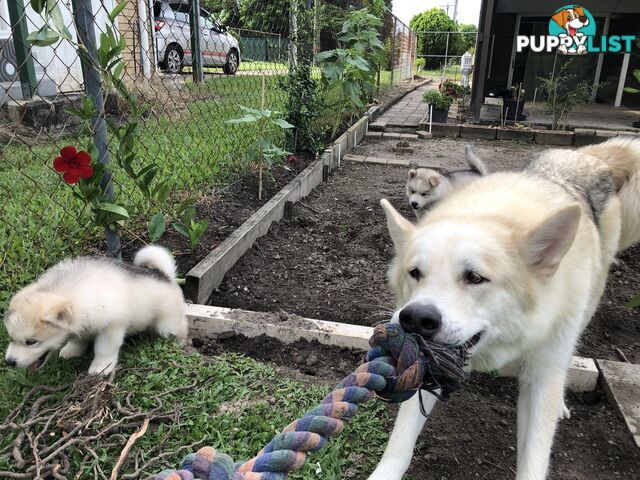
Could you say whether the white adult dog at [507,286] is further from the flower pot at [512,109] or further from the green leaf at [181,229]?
the flower pot at [512,109]

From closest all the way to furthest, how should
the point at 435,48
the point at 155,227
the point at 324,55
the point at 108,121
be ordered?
the point at 108,121 → the point at 155,227 → the point at 324,55 → the point at 435,48

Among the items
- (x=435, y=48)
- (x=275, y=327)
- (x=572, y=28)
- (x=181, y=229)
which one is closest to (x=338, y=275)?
(x=275, y=327)

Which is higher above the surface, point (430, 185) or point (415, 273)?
point (415, 273)

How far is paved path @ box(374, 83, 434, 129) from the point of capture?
11.0 m

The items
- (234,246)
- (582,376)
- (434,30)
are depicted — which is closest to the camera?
(582,376)

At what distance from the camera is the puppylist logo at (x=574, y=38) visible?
508 inches

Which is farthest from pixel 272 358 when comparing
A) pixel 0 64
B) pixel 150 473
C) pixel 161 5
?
pixel 161 5

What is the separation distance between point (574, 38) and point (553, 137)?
5.30 m

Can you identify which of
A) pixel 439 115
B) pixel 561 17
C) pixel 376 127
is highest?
pixel 561 17

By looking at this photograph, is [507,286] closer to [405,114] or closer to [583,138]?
[583,138]

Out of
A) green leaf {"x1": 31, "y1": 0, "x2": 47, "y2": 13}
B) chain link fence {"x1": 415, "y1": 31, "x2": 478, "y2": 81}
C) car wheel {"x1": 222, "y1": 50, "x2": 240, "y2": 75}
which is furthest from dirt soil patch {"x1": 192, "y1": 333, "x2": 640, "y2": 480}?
chain link fence {"x1": 415, "y1": 31, "x2": 478, "y2": 81}

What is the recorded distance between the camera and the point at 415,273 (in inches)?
70.9

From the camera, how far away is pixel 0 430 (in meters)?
2.03

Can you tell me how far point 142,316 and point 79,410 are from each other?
63cm
